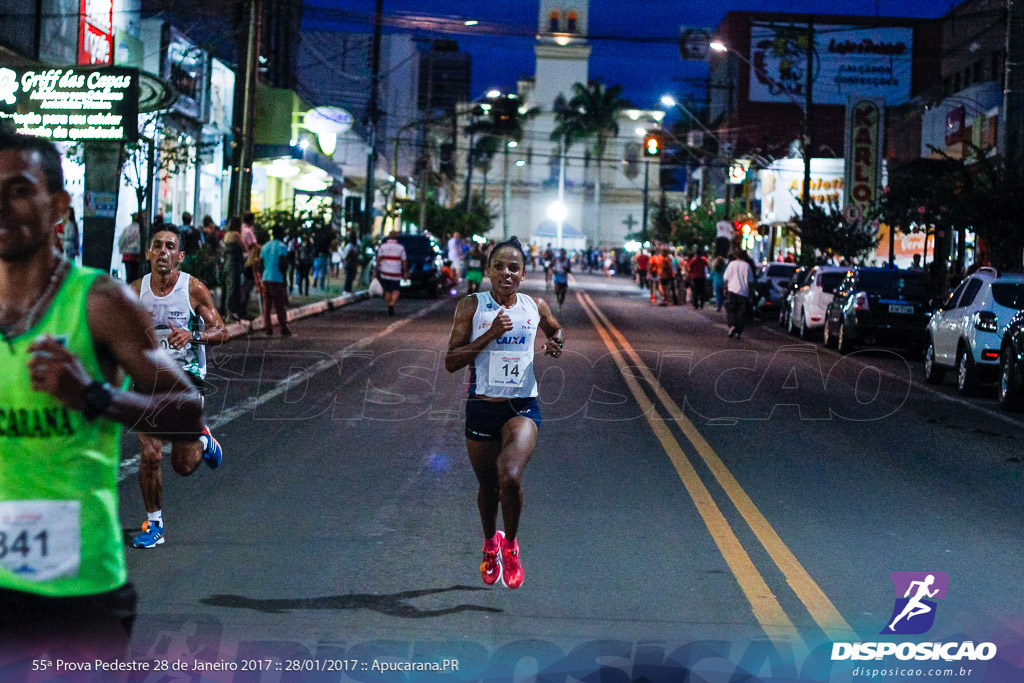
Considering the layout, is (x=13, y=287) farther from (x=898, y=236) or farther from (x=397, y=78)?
(x=397, y=78)

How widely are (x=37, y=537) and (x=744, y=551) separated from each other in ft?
17.5

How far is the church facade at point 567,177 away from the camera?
133 m

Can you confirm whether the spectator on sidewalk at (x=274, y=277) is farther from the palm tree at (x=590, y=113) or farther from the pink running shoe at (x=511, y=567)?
the palm tree at (x=590, y=113)

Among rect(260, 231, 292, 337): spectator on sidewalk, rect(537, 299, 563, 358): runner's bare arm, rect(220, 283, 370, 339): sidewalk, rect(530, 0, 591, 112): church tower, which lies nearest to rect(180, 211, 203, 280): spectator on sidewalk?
rect(220, 283, 370, 339): sidewalk

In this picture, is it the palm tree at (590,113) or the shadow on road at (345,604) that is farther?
the palm tree at (590,113)

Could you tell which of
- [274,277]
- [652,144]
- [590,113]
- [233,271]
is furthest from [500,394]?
[590,113]

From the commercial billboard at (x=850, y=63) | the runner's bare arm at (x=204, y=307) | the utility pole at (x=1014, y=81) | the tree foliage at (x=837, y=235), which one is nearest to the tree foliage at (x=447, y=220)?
the commercial billboard at (x=850, y=63)

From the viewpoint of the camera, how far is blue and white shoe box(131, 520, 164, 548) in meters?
7.64

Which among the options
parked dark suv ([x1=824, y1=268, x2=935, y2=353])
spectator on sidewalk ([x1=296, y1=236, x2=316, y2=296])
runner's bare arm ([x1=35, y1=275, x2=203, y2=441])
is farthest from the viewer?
spectator on sidewalk ([x1=296, y1=236, x2=316, y2=296])

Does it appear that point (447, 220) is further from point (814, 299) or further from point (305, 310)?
point (814, 299)

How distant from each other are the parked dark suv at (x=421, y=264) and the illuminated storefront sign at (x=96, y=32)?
14.3 metres

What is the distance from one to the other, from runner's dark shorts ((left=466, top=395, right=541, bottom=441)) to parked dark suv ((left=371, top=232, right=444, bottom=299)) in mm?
34833

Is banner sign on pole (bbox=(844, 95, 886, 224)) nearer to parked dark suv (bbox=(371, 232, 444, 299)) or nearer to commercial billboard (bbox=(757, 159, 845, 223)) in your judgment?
commercial billboard (bbox=(757, 159, 845, 223))

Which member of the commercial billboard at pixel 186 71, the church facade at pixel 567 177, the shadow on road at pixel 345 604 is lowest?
the shadow on road at pixel 345 604
